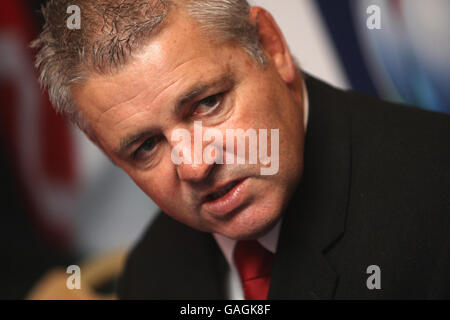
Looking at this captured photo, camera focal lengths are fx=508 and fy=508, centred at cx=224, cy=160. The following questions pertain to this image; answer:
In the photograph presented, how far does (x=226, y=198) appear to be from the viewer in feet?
3.25

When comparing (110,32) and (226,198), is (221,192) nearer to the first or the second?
(226,198)

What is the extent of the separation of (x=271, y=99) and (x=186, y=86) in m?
0.18

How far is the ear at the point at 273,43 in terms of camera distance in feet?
3.46

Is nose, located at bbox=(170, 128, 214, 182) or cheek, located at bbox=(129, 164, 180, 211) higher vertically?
nose, located at bbox=(170, 128, 214, 182)

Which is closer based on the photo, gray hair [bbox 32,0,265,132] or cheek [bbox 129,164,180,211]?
gray hair [bbox 32,0,265,132]

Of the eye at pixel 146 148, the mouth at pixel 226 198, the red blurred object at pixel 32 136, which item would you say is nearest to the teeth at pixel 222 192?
the mouth at pixel 226 198

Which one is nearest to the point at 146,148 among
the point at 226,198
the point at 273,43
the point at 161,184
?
the point at 161,184

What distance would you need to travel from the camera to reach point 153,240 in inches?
58.7

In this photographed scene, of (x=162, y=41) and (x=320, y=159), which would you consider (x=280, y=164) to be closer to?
(x=320, y=159)

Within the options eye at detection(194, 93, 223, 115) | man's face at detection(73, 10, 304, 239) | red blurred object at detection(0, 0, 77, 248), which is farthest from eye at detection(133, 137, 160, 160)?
red blurred object at detection(0, 0, 77, 248)

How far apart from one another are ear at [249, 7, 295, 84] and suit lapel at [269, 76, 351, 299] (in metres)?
0.12

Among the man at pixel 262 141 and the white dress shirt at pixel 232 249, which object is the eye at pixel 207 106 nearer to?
the man at pixel 262 141

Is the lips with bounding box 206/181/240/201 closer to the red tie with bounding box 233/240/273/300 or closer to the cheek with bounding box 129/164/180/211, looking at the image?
the cheek with bounding box 129/164/180/211

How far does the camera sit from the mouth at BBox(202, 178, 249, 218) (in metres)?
0.98
